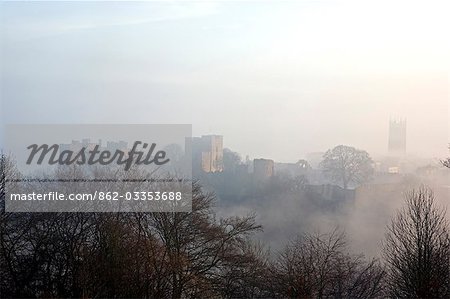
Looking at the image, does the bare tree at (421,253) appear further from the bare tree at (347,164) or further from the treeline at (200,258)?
the bare tree at (347,164)

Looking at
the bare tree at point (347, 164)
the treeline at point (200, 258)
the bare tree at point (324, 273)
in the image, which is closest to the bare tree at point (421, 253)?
the treeline at point (200, 258)

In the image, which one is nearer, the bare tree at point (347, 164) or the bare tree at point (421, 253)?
the bare tree at point (421, 253)

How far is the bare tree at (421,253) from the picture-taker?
273 inches

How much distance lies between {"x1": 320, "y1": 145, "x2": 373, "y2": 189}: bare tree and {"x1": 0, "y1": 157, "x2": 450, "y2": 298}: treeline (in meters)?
1.41

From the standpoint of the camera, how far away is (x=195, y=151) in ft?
31.7

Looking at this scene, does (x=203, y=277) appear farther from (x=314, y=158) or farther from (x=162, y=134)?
(x=314, y=158)

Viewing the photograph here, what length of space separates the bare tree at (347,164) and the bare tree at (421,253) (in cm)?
329

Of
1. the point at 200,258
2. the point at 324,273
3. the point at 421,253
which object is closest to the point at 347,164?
the point at 324,273

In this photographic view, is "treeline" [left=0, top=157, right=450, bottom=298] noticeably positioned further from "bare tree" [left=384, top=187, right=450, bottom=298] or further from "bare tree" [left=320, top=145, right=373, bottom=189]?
"bare tree" [left=320, top=145, right=373, bottom=189]

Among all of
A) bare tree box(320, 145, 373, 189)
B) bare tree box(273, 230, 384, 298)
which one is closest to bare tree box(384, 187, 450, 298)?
bare tree box(273, 230, 384, 298)

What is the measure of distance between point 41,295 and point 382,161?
6848 millimetres

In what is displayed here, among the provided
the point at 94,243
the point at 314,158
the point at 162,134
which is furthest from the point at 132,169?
the point at 314,158

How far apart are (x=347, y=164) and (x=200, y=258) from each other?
3697 mm

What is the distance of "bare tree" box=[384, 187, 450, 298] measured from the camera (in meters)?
6.94
